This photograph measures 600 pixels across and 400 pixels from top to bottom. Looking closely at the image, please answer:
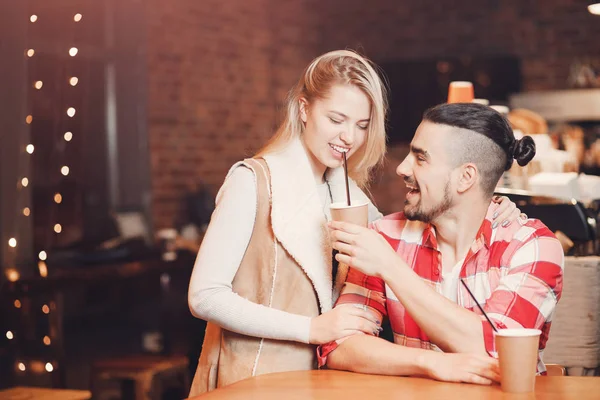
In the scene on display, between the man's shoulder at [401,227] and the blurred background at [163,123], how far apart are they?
0.52 m

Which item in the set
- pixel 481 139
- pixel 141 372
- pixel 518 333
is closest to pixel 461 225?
pixel 481 139

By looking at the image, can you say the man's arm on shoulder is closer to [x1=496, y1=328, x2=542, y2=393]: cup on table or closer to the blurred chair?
[x1=496, y1=328, x2=542, y2=393]: cup on table

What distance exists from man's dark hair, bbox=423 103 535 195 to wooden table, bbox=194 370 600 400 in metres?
0.56

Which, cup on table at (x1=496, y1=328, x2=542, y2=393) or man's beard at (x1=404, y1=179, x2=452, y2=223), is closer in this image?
cup on table at (x1=496, y1=328, x2=542, y2=393)

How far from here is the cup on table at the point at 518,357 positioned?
1.54 meters

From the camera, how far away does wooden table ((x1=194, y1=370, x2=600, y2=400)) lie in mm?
1583

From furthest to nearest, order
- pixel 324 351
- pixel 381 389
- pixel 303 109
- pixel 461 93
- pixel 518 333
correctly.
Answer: pixel 461 93
pixel 303 109
pixel 324 351
pixel 381 389
pixel 518 333

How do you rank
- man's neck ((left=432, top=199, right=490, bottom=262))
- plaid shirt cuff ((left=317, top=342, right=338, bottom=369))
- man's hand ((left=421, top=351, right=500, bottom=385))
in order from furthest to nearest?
man's neck ((left=432, top=199, right=490, bottom=262)), plaid shirt cuff ((left=317, top=342, right=338, bottom=369)), man's hand ((left=421, top=351, right=500, bottom=385))

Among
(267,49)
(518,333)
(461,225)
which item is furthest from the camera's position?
(267,49)

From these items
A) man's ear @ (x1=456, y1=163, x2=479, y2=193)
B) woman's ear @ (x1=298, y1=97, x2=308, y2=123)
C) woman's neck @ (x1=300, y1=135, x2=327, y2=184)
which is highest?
woman's ear @ (x1=298, y1=97, x2=308, y2=123)

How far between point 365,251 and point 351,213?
88 mm

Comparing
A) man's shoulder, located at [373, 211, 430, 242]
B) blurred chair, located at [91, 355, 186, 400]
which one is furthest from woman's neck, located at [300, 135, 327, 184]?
blurred chair, located at [91, 355, 186, 400]

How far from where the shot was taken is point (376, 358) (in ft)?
5.98

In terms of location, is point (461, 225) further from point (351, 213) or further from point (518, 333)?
point (518, 333)
